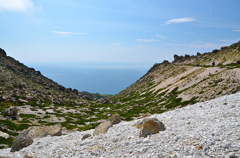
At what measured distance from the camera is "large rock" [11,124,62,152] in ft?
67.5

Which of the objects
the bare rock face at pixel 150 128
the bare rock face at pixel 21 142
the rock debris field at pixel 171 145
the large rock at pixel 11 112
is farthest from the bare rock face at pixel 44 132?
the large rock at pixel 11 112

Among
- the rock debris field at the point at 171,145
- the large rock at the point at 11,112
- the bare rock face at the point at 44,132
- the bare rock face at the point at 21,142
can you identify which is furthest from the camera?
the large rock at the point at 11,112

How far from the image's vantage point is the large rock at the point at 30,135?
810 inches

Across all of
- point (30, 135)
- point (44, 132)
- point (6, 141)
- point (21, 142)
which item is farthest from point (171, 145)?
point (6, 141)

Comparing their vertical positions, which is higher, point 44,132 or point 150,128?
point 150,128

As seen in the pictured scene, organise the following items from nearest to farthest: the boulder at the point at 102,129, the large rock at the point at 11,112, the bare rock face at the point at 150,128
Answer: the bare rock face at the point at 150,128
the boulder at the point at 102,129
the large rock at the point at 11,112

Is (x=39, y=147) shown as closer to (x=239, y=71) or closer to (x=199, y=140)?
(x=199, y=140)

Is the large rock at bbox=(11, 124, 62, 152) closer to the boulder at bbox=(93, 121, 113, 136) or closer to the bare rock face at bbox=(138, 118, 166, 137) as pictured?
the boulder at bbox=(93, 121, 113, 136)

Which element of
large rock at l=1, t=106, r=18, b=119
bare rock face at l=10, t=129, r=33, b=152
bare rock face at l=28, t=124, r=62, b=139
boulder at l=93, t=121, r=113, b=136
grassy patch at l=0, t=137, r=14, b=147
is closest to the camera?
boulder at l=93, t=121, r=113, b=136

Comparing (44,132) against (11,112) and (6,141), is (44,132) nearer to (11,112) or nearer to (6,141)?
(6,141)

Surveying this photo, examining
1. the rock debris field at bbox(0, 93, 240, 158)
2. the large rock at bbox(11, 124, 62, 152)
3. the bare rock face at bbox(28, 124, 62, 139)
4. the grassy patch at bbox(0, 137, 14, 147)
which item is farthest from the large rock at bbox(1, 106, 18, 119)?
the rock debris field at bbox(0, 93, 240, 158)

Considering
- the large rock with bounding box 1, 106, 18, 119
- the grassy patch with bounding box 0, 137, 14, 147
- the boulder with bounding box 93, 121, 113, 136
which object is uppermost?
the boulder with bounding box 93, 121, 113, 136

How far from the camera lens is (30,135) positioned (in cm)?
2417

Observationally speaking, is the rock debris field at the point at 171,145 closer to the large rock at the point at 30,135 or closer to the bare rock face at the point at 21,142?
the bare rock face at the point at 21,142
